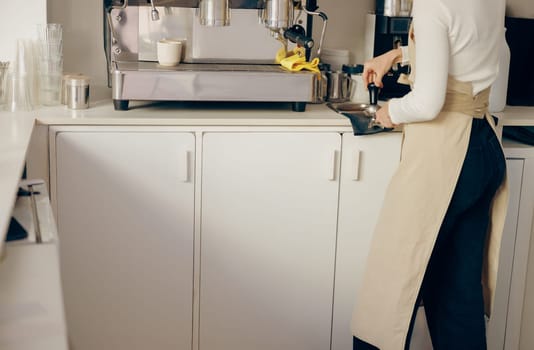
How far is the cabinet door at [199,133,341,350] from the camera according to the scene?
108 inches

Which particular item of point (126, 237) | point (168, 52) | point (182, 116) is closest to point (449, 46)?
point (182, 116)

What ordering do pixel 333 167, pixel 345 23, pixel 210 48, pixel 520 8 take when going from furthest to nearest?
1. pixel 520 8
2. pixel 345 23
3. pixel 210 48
4. pixel 333 167

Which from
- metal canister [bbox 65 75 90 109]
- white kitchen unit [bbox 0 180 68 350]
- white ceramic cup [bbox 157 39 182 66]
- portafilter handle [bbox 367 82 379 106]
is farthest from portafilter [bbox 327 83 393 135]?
white kitchen unit [bbox 0 180 68 350]

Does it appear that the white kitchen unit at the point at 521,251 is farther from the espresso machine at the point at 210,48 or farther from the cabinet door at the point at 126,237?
the cabinet door at the point at 126,237

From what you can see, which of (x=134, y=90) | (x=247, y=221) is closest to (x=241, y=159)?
(x=247, y=221)

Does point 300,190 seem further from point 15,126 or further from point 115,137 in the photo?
point 15,126

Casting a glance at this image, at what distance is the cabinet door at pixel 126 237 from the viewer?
8.79 ft

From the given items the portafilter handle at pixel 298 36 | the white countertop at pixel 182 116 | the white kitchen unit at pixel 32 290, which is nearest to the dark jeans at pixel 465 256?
the white countertop at pixel 182 116

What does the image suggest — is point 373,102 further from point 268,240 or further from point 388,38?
point 268,240

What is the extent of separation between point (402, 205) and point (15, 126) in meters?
1.12

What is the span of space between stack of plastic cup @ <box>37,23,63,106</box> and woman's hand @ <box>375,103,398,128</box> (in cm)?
102

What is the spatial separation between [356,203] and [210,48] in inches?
27.5

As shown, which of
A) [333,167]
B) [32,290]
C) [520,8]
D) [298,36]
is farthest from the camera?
[520,8]

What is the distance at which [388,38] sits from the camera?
315cm
